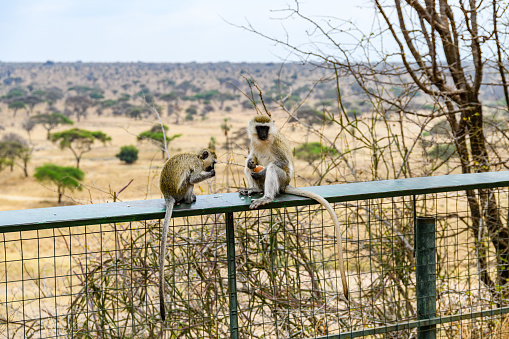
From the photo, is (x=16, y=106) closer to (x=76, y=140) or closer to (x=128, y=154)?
(x=76, y=140)

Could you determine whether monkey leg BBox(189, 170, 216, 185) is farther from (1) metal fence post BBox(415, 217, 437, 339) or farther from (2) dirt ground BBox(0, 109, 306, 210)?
(2) dirt ground BBox(0, 109, 306, 210)

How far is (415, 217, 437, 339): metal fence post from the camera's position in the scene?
8.57 ft

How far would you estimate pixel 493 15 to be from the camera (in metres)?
4.84

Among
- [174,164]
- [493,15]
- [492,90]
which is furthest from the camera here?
[492,90]

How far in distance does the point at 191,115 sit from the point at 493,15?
46.0 meters

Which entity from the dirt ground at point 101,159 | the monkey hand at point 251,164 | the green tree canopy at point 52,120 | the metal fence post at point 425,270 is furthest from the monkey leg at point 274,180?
the green tree canopy at point 52,120

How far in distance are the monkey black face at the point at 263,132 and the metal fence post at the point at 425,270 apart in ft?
5.30

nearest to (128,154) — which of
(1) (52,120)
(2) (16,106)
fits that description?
(1) (52,120)

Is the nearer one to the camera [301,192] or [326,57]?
[301,192]

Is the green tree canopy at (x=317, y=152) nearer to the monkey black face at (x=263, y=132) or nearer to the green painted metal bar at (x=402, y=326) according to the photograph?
the monkey black face at (x=263, y=132)

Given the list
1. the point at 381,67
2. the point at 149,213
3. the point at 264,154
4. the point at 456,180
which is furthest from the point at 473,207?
the point at 149,213

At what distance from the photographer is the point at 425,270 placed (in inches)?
104

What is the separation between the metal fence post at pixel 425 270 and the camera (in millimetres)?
2613

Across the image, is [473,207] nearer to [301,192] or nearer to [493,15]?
[493,15]
